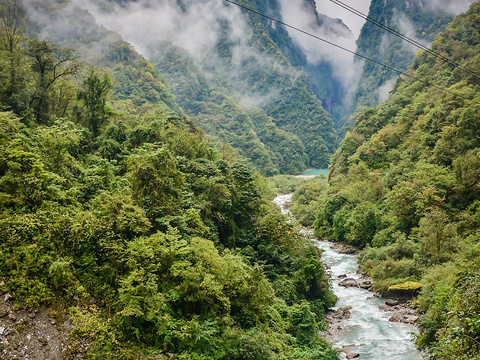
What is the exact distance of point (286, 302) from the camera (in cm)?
1708

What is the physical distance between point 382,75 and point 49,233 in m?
114

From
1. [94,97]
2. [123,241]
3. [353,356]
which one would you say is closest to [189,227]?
[123,241]

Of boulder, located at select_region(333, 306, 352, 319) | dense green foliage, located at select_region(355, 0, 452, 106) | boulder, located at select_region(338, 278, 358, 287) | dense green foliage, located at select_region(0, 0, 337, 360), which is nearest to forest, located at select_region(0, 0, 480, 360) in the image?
dense green foliage, located at select_region(0, 0, 337, 360)

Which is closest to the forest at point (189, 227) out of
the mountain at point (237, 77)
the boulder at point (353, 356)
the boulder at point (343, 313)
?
the boulder at point (343, 313)

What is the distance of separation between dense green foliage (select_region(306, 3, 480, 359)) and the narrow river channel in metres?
1.29

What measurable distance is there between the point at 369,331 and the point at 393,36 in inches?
4896

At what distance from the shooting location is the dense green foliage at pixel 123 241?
809cm

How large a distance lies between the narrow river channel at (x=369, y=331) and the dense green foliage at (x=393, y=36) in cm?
9357

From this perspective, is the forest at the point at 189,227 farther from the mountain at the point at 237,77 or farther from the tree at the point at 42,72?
the mountain at the point at 237,77

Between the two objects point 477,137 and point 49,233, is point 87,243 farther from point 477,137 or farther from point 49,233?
point 477,137

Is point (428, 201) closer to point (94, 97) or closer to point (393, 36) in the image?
point (94, 97)

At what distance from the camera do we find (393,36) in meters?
116

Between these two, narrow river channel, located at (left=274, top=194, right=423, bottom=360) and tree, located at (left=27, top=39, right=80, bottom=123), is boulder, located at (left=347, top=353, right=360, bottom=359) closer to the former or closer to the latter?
narrow river channel, located at (left=274, top=194, right=423, bottom=360)

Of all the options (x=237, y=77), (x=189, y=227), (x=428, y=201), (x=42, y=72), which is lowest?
(x=189, y=227)
